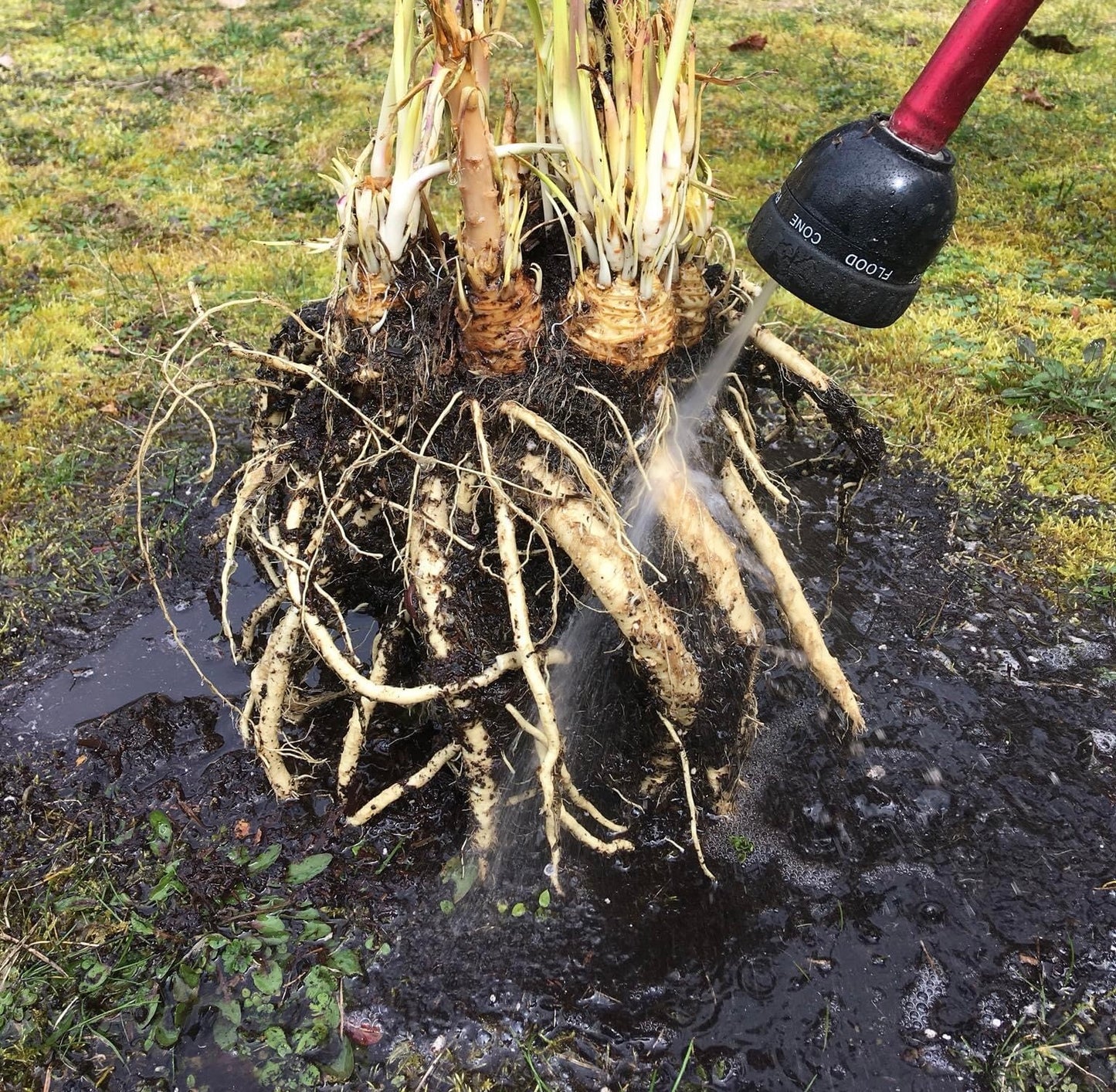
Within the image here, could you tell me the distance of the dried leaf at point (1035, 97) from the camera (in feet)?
19.8

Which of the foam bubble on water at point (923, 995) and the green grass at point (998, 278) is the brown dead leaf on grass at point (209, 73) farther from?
the foam bubble on water at point (923, 995)

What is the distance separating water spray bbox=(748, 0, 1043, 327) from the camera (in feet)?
4.47

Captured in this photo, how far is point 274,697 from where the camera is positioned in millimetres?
2082

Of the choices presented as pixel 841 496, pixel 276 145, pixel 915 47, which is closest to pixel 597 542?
pixel 841 496

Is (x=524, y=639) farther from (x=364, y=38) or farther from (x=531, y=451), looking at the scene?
(x=364, y=38)

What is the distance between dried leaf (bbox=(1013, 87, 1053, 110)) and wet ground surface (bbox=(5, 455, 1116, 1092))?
5.12 m

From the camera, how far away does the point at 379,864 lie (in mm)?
2057

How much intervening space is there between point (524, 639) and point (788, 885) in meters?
0.89

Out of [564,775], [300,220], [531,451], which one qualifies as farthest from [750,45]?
[564,775]

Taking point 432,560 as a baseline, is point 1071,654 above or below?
below

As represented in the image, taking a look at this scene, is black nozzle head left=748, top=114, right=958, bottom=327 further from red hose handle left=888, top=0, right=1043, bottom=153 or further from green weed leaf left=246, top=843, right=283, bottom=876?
green weed leaf left=246, top=843, right=283, bottom=876

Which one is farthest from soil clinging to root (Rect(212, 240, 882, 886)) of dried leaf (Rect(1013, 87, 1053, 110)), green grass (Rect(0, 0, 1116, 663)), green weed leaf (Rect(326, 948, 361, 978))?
dried leaf (Rect(1013, 87, 1053, 110))

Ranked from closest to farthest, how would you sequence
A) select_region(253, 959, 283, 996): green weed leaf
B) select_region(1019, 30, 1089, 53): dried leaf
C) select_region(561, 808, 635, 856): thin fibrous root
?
select_region(253, 959, 283, 996): green weed leaf
select_region(561, 808, 635, 856): thin fibrous root
select_region(1019, 30, 1089, 53): dried leaf

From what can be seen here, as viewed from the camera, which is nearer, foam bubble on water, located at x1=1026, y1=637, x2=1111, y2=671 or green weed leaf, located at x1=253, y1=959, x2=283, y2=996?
green weed leaf, located at x1=253, y1=959, x2=283, y2=996
